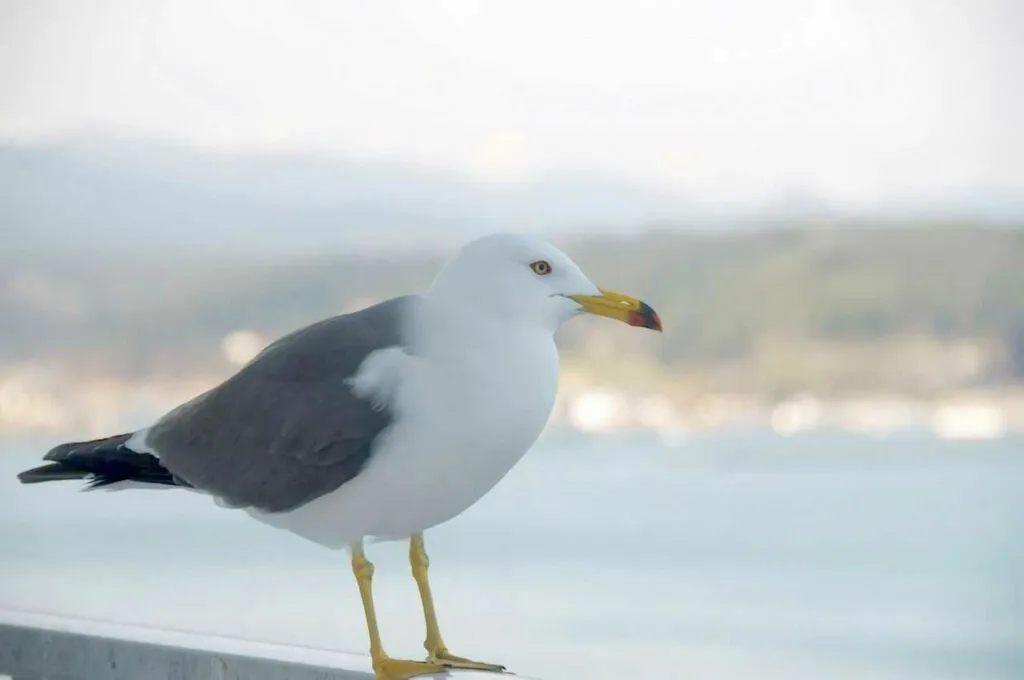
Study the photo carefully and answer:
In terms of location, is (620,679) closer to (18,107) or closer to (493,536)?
(493,536)

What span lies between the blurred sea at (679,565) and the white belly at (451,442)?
2.81 metres

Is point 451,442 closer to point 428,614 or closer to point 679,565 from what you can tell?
point 428,614

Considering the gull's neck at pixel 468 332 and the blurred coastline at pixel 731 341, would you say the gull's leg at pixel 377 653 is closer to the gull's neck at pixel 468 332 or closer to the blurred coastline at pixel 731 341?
the gull's neck at pixel 468 332

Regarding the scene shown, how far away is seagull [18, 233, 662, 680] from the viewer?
115 centimetres

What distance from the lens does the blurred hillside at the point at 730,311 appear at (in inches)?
146

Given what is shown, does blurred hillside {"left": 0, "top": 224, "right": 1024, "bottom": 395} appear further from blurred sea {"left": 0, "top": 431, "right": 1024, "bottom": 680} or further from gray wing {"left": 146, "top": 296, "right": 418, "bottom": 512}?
gray wing {"left": 146, "top": 296, "right": 418, "bottom": 512}

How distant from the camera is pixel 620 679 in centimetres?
380

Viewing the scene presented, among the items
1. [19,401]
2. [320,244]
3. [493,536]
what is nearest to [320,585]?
[493,536]

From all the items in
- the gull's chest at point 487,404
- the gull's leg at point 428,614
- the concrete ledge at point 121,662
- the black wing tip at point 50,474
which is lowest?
the concrete ledge at point 121,662

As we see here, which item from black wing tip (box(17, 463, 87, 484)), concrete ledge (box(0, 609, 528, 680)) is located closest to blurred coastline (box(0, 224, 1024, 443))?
concrete ledge (box(0, 609, 528, 680))

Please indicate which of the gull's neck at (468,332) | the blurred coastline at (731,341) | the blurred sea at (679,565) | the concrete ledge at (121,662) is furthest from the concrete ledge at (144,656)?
the blurred sea at (679,565)

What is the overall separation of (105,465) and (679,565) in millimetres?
3299

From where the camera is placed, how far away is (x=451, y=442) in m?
1.14

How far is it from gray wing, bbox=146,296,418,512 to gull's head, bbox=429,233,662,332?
0.25 ft
